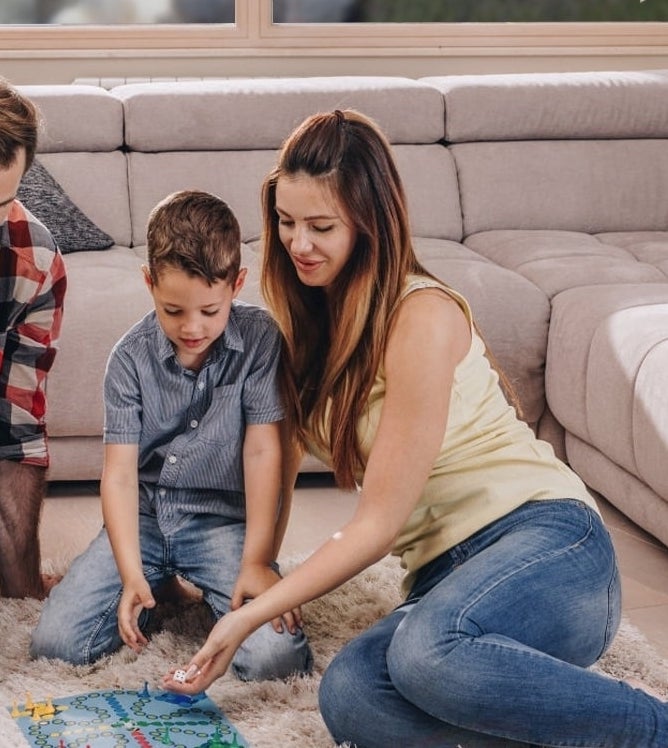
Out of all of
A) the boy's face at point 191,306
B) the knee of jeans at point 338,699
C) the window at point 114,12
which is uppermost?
the window at point 114,12

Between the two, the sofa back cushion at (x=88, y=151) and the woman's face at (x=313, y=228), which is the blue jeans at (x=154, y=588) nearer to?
the woman's face at (x=313, y=228)

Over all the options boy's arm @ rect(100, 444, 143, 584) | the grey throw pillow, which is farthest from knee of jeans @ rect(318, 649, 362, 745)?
the grey throw pillow

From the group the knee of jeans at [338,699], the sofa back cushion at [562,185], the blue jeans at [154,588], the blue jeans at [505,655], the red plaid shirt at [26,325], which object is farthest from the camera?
the sofa back cushion at [562,185]

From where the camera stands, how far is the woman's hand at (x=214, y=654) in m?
1.50

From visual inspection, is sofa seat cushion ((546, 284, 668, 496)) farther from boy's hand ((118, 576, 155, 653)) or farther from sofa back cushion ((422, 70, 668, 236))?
boy's hand ((118, 576, 155, 653))

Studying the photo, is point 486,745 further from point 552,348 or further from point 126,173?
point 126,173

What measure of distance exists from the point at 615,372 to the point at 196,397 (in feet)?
3.06

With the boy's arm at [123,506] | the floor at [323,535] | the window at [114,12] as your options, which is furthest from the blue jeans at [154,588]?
the window at [114,12]

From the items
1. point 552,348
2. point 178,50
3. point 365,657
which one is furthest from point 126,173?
point 365,657

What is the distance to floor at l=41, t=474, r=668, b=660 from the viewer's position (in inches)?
82.2

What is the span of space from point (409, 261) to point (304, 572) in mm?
445

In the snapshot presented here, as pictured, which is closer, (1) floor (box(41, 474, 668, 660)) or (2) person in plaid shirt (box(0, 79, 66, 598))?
(2) person in plaid shirt (box(0, 79, 66, 598))

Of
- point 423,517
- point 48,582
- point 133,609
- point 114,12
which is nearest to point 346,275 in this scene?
point 423,517

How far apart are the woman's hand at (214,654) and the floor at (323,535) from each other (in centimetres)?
73
